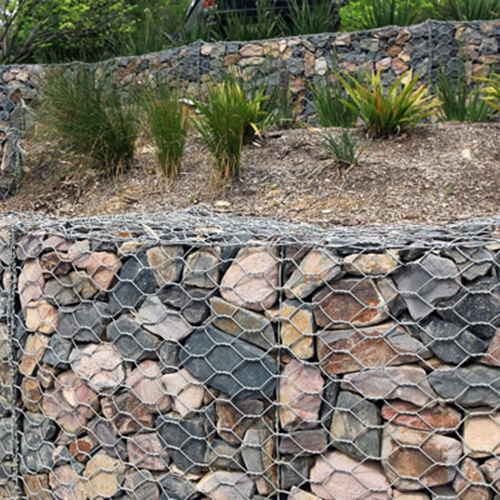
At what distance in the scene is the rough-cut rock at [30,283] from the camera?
80.7 inches

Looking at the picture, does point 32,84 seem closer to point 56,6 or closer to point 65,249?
point 56,6

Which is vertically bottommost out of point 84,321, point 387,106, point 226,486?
point 226,486

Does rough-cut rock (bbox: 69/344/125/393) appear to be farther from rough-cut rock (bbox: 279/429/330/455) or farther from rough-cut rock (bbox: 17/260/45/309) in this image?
rough-cut rock (bbox: 279/429/330/455)

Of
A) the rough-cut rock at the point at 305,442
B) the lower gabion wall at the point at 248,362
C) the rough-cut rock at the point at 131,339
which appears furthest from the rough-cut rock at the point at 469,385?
the rough-cut rock at the point at 131,339

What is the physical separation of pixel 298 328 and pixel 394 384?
0.29m

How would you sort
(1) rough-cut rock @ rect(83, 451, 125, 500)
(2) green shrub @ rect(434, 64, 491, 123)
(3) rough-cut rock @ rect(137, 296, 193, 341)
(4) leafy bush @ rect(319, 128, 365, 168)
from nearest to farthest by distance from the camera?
(3) rough-cut rock @ rect(137, 296, 193, 341), (1) rough-cut rock @ rect(83, 451, 125, 500), (4) leafy bush @ rect(319, 128, 365, 168), (2) green shrub @ rect(434, 64, 491, 123)

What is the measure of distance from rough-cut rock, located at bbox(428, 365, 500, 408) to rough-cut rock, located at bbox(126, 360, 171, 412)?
0.80 meters

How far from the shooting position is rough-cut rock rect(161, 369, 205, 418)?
1.75 m

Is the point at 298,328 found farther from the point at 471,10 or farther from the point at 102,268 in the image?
A: the point at 471,10

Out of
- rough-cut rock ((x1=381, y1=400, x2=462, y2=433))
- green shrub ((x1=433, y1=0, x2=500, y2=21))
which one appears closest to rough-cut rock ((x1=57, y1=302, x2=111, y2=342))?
rough-cut rock ((x1=381, y1=400, x2=462, y2=433))

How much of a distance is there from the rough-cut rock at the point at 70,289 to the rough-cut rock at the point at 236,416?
59 cm

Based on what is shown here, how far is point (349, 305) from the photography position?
5.21 feet

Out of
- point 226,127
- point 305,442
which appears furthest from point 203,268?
point 226,127

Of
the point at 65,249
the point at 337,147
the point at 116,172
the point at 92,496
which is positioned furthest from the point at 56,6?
the point at 92,496
